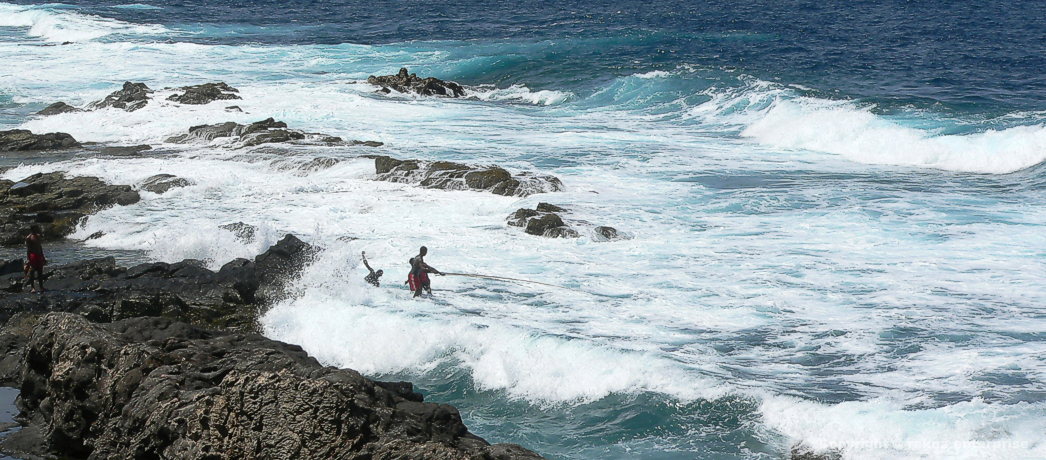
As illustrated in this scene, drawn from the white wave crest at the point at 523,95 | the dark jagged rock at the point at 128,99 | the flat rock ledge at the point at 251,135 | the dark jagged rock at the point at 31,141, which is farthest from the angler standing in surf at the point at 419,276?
the white wave crest at the point at 523,95

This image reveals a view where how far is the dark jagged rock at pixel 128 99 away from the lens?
2694 cm

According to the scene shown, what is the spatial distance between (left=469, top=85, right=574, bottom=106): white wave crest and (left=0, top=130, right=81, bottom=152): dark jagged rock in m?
14.6

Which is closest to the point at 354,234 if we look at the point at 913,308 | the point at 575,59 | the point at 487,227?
the point at 487,227

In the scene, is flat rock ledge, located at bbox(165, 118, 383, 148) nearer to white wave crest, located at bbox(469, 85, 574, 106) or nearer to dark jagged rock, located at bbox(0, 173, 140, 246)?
dark jagged rock, located at bbox(0, 173, 140, 246)

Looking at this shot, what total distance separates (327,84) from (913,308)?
2510 centimetres

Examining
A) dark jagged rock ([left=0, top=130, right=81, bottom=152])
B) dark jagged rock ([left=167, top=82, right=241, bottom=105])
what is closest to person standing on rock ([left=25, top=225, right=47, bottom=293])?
dark jagged rock ([left=0, top=130, right=81, bottom=152])

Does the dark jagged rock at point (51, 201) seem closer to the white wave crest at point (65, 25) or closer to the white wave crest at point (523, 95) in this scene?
the white wave crest at point (523, 95)

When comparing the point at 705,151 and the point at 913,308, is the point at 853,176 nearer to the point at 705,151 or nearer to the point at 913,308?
the point at 705,151

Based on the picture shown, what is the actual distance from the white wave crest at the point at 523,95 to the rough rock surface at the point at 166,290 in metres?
19.9

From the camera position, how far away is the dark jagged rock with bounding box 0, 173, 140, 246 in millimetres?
15617

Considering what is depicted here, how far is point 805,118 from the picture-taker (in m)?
26.1

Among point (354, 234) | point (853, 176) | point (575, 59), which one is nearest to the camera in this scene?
point (354, 234)

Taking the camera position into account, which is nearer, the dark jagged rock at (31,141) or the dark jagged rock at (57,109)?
the dark jagged rock at (31,141)

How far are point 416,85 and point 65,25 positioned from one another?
89.4 feet
